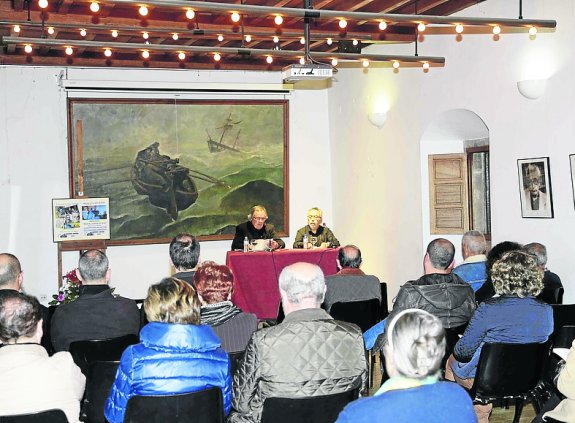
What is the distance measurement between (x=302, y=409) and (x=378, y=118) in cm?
819

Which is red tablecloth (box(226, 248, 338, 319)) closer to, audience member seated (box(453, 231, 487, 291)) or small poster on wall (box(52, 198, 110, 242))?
small poster on wall (box(52, 198, 110, 242))

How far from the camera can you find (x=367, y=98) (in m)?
11.8

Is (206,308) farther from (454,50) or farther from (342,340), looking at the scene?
(454,50)

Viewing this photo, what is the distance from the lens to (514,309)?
189 inches

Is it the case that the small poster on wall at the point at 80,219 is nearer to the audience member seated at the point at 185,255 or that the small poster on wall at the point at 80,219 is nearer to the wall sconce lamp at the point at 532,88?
the audience member seated at the point at 185,255

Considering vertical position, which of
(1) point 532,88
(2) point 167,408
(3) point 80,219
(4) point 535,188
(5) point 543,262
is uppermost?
(1) point 532,88

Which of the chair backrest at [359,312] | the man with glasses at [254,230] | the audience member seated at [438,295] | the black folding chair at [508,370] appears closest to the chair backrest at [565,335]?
the black folding chair at [508,370]

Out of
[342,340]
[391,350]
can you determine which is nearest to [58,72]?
[342,340]

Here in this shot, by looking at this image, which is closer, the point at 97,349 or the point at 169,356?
the point at 169,356

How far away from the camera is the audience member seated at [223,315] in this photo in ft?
14.7

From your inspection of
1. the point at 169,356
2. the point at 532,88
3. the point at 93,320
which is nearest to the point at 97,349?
the point at 93,320

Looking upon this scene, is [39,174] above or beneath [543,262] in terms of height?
above

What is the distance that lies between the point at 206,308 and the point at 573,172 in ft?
15.2

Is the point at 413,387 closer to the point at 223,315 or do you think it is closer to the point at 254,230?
the point at 223,315
